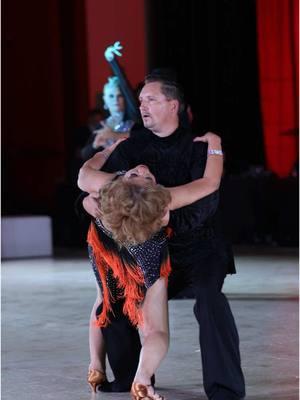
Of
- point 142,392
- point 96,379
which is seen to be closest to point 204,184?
point 142,392

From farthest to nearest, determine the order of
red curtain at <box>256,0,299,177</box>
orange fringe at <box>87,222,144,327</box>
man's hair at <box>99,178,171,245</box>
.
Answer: red curtain at <box>256,0,299,177</box>, orange fringe at <box>87,222,144,327</box>, man's hair at <box>99,178,171,245</box>

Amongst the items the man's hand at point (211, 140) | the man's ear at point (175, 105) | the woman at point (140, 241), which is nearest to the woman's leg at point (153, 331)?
the woman at point (140, 241)

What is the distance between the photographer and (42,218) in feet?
40.0

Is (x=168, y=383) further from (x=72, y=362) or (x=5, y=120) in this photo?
(x=5, y=120)

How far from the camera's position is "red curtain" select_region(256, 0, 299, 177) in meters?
14.8

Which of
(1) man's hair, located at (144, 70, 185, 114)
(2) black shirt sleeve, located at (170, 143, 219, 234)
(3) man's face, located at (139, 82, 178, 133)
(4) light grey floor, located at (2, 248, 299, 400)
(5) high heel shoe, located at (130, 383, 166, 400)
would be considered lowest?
(4) light grey floor, located at (2, 248, 299, 400)

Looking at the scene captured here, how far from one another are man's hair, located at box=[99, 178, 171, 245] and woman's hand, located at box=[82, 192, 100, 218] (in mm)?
147

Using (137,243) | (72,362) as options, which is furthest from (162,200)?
(72,362)

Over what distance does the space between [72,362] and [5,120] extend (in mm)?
11202

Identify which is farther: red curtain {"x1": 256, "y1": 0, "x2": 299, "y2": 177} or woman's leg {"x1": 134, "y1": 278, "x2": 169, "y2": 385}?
red curtain {"x1": 256, "y1": 0, "x2": 299, "y2": 177}

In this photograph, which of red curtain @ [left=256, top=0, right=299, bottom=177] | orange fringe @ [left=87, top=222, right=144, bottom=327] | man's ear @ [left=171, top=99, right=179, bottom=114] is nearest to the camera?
orange fringe @ [left=87, top=222, right=144, bottom=327]

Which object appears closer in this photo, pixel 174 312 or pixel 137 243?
pixel 137 243

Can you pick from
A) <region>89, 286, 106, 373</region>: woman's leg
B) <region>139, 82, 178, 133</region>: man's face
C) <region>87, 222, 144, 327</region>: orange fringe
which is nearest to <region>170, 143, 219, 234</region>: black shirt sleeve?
<region>139, 82, 178, 133</region>: man's face

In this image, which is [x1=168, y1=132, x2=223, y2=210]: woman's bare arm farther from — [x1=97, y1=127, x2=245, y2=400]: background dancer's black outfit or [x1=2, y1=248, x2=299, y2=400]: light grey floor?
[x1=2, y1=248, x2=299, y2=400]: light grey floor
